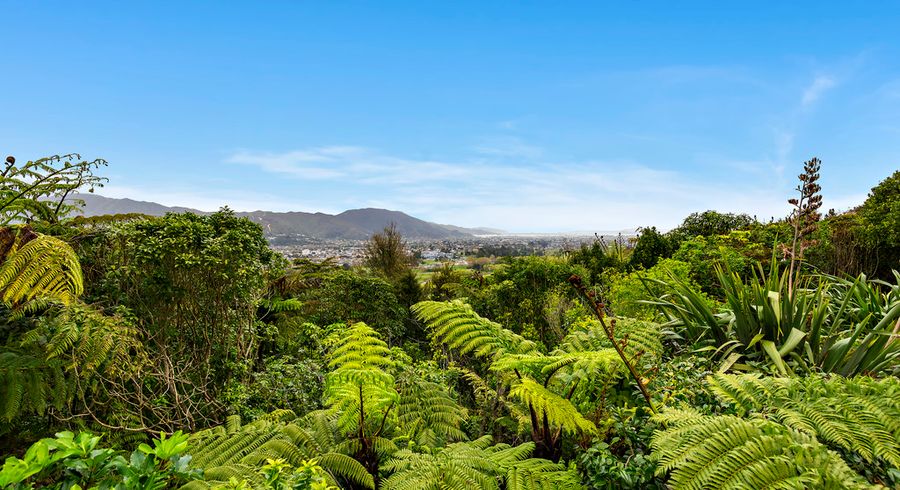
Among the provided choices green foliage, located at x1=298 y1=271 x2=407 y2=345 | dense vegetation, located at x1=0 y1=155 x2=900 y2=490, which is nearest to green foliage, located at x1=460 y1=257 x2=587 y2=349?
green foliage, located at x1=298 y1=271 x2=407 y2=345

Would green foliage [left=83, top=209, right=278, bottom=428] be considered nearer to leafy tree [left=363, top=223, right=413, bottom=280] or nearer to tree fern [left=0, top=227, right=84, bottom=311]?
tree fern [left=0, top=227, right=84, bottom=311]

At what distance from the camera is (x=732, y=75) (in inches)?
356

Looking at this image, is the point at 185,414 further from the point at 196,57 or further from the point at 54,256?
the point at 196,57

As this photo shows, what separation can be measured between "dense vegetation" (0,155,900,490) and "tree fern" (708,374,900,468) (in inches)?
0.4

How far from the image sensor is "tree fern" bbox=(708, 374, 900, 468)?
148cm

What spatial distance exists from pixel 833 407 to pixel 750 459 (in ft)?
2.39

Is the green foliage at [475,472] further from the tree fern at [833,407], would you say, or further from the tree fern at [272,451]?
the tree fern at [833,407]

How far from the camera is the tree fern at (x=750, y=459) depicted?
4.17 feet

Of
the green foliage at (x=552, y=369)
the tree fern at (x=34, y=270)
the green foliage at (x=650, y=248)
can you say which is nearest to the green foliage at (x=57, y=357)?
the tree fern at (x=34, y=270)

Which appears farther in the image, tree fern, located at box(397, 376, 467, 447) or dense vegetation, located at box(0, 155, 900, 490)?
tree fern, located at box(397, 376, 467, 447)

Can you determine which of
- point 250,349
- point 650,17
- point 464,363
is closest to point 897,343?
point 464,363

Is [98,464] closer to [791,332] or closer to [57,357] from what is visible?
[57,357]

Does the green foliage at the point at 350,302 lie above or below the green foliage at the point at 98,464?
below

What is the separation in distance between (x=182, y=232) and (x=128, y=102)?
6897 mm
